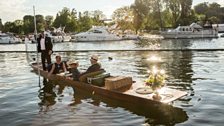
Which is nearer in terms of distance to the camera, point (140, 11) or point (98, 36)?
point (98, 36)

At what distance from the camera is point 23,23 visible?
14388 centimetres

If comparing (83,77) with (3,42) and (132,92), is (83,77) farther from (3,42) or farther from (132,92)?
(3,42)

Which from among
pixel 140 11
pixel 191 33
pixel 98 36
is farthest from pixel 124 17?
pixel 191 33

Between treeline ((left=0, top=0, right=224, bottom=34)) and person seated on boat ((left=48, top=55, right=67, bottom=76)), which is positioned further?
treeline ((left=0, top=0, right=224, bottom=34))

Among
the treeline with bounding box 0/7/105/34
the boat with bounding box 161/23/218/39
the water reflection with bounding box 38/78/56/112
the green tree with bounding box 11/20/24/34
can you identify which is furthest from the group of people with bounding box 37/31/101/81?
the green tree with bounding box 11/20/24/34

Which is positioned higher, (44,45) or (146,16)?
(146,16)

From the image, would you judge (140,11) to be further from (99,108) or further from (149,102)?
(149,102)

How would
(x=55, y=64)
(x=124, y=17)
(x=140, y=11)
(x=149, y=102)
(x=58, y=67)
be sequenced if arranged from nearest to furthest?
(x=149, y=102)
(x=55, y=64)
(x=58, y=67)
(x=140, y=11)
(x=124, y=17)

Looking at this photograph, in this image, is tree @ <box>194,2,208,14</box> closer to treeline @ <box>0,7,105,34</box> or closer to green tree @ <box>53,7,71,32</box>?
treeline @ <box>0,7,105,34</box>

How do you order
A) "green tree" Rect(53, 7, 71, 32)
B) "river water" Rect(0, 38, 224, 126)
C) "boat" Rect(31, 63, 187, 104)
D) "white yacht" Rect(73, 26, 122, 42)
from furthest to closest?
"green tree" Rect(53, 7, 71, 32), "white yacht" Rect(73, 26, 122, 42), "boat" Rect(31, 63, 187, 104), "river water" Rect(0, 38, 224, 126)

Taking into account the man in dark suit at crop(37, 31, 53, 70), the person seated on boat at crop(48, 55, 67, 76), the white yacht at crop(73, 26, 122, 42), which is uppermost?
the white yacht at crop(73, 26, 122, 42)

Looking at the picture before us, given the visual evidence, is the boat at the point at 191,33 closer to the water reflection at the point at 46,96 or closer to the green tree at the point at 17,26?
the water reflection at the point at 46,96

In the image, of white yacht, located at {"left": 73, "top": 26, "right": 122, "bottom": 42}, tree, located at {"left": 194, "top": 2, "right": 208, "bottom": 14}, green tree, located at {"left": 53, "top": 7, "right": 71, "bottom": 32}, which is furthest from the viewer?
tree, located at {"left": 194, "top": 2, "right": 208, "bottom": 14}

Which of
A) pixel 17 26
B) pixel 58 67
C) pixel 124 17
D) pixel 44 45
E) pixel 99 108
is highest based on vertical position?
pixel 124 17
